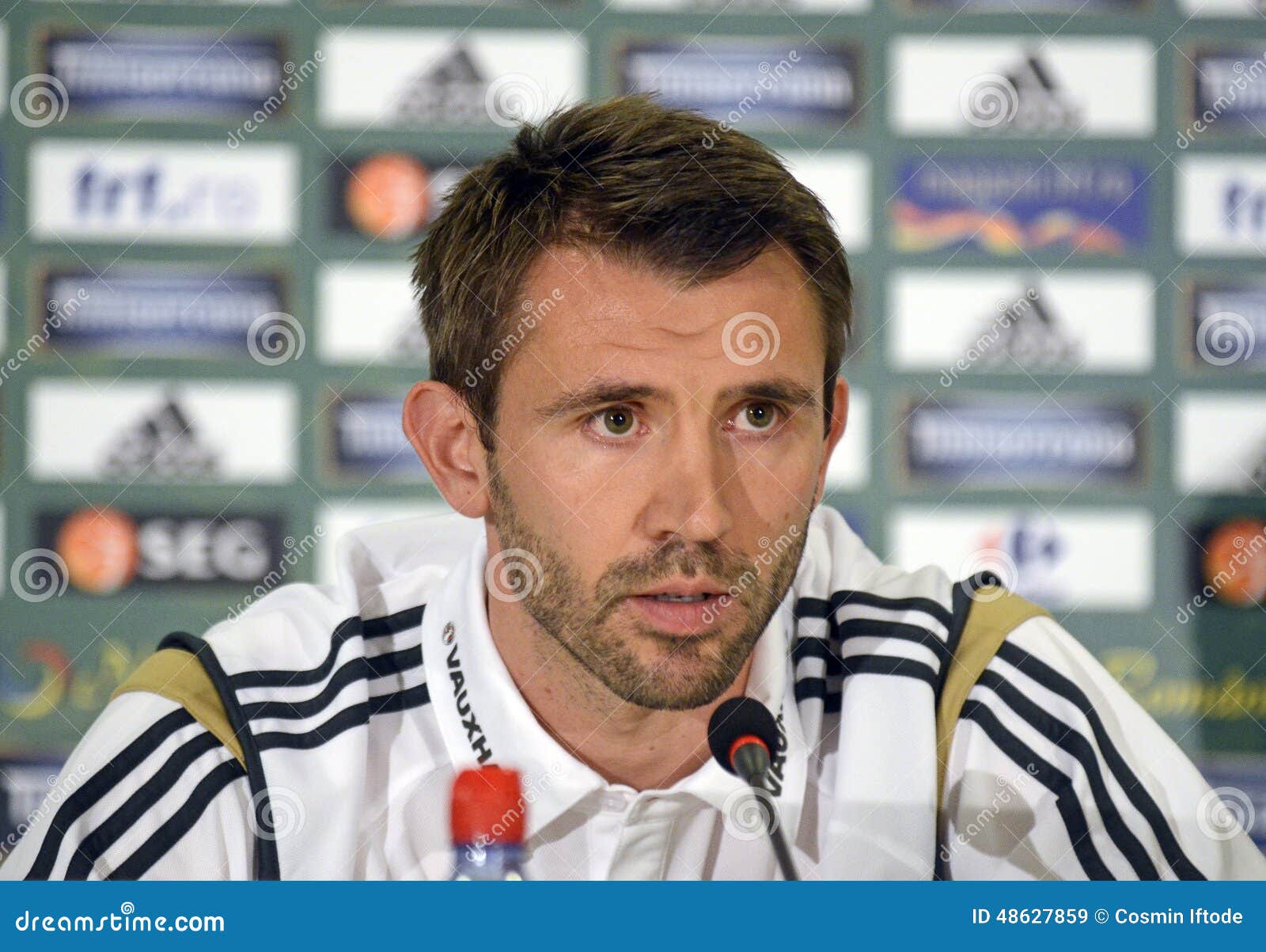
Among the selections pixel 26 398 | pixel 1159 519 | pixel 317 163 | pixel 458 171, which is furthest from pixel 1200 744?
pixel 26 398

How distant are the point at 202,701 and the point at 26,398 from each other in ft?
4.15

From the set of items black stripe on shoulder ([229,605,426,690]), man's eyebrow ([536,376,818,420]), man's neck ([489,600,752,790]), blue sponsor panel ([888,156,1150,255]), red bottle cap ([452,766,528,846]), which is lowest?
red bottle cap ([452,766,528,846])

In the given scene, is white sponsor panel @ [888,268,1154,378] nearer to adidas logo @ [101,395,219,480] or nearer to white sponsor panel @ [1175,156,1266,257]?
white sponsor panel @ [1175,156,1266,257]

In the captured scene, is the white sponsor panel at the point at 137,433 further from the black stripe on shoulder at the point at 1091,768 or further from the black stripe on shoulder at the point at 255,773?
the black stripe on shoulder at the point at 1091,768

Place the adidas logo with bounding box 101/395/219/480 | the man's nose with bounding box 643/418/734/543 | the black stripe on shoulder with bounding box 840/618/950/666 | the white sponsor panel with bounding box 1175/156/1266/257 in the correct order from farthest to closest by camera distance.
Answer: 1. the white sponsor panel with bounding box 1175/156/1266/257
2. the adidas logo with bounding box 101/395/219/480
3. the black stripe on shoulder with bounding box 840/618/950/666
4. the man's nose with bounding box 643/418/734/543

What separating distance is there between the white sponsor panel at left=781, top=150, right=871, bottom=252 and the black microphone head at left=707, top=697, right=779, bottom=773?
1.39 metres

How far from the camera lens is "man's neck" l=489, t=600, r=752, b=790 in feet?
3.80

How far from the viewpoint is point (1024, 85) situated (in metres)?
2.20

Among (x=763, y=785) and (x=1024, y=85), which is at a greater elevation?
(x=1024, y=85)

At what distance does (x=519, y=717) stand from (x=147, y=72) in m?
1.58

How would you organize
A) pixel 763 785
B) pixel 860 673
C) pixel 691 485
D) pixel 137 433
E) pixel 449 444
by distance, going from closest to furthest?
pixel 763 785
pixel 691 485
pixel 860 673
pixel 449 444
pixel 137 433

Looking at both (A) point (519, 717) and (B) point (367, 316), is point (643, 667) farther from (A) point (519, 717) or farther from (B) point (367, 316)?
(B) point (367, 316)

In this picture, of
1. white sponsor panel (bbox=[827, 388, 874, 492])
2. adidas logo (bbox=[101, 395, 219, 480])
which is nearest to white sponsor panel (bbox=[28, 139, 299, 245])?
adidas logo (bbox=[101, 395, 219, 480])

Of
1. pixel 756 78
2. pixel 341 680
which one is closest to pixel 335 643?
pixel 341 680
